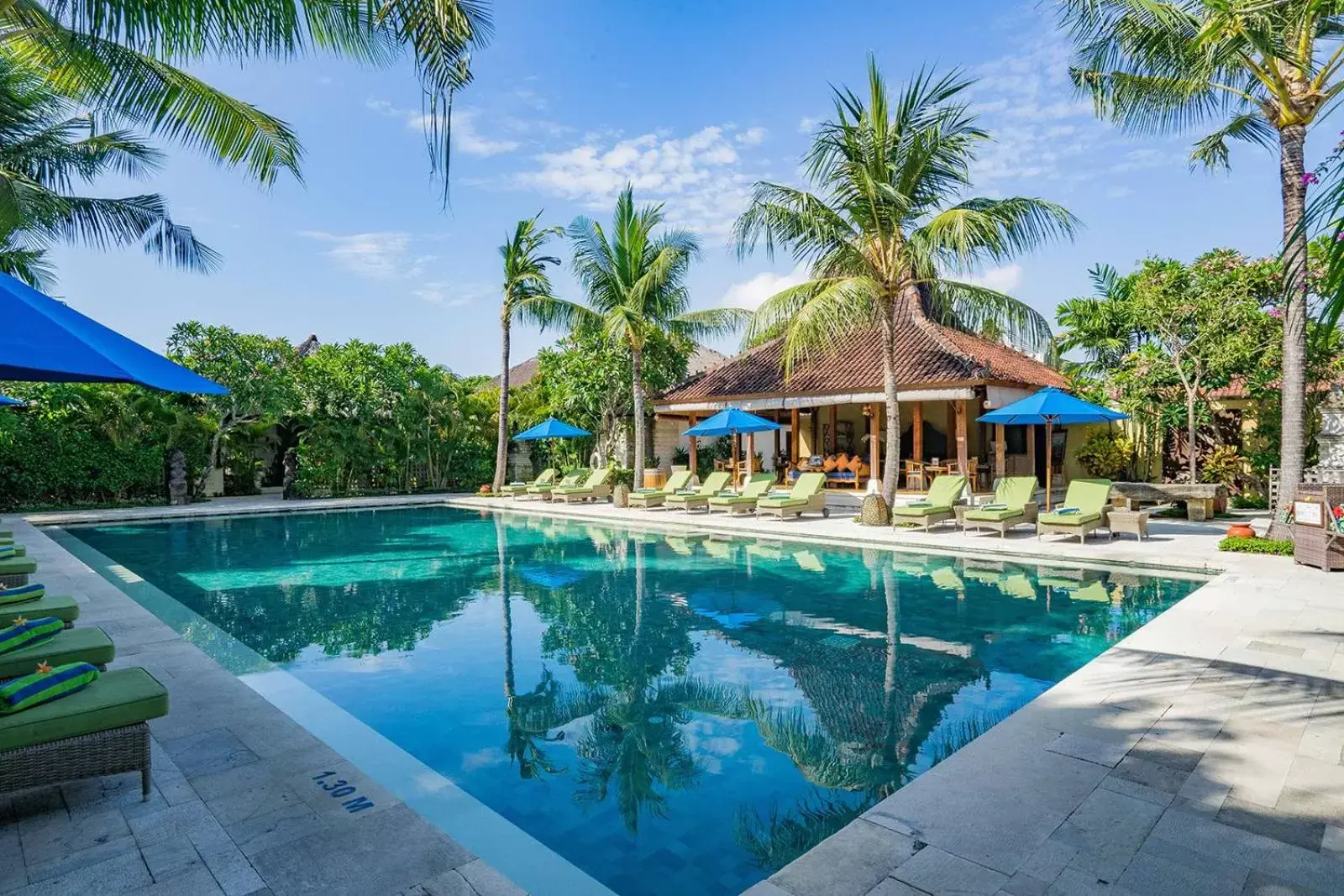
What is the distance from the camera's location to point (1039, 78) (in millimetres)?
11820

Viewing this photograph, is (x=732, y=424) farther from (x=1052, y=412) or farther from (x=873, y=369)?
(x=1052, y=412)

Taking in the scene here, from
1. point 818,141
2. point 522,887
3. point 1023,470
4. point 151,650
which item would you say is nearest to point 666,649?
point 522,887

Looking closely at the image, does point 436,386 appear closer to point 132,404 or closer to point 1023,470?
point 132,404

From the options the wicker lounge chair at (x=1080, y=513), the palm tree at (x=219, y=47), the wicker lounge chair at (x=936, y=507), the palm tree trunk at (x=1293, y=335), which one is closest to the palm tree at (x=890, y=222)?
the wicker lounge chair at (x=936, y=507)

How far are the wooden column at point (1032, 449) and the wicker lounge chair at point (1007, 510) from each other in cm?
827

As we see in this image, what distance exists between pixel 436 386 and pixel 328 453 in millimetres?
3924

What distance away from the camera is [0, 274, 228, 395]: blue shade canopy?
2.97m

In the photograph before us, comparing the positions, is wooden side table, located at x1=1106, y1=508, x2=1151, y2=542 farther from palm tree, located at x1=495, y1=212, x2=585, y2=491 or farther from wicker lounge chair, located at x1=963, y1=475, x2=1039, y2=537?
palm tree, located at x1=495, y1=212, x2=585, y2=491

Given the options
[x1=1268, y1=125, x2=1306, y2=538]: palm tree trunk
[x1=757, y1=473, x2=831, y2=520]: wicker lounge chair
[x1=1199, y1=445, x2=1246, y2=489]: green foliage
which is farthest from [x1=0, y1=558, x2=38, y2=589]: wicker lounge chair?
[x1=1199, y1=445, x2=1246, y2=489]: green foliage

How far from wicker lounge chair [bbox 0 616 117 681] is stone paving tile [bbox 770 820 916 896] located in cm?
449

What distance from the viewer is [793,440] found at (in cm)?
2378

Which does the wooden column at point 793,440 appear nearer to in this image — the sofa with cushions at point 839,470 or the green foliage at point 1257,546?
the sofa with cushions at point 839,470

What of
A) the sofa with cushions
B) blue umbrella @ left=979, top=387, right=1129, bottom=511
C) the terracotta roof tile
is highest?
the terracotta roof tile

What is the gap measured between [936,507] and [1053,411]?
9.40 feet
